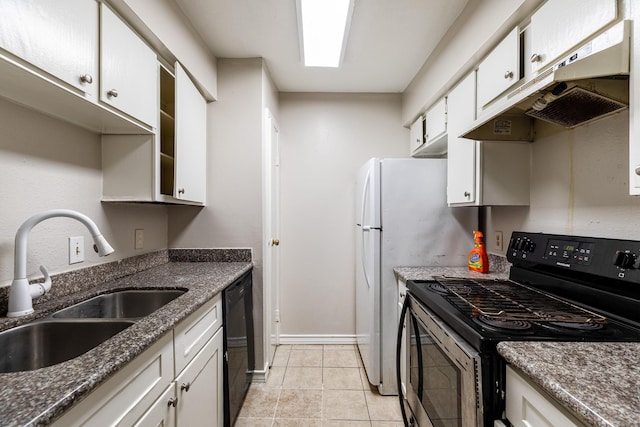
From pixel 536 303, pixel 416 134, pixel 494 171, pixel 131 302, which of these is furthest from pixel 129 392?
pixel 416 134

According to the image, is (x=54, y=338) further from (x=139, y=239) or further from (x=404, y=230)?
(x=404, y=230)

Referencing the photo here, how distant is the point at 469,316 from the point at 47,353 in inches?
57.4

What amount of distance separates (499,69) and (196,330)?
1840 millimetres

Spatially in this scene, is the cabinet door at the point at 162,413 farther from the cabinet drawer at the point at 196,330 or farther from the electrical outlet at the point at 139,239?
the electrical outlet at the point at 139,239

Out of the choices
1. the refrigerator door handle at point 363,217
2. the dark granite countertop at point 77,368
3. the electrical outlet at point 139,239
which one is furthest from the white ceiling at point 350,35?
the dark granite countertop at point 77,368

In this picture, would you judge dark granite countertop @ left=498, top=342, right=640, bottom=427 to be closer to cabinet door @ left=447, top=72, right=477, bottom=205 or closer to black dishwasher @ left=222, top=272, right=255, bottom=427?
cabinet door @ left=447, top=72, right=477, bottom=205

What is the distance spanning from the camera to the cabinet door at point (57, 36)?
0.81 m

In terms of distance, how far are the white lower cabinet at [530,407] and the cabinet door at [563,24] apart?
1.09 metres

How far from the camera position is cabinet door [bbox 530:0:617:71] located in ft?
3.01

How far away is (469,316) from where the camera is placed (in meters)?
1.03

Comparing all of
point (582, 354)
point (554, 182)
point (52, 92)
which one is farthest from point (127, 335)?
point (554, 182)

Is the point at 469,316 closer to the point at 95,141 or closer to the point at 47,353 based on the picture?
the point at 47,353

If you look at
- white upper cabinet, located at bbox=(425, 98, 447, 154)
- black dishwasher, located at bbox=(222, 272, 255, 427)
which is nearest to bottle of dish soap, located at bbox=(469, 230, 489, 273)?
white upper cabinet, located at bbox=(425, 98, 447, 154)

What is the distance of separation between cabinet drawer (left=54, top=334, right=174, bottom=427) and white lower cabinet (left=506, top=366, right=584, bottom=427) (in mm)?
1045
